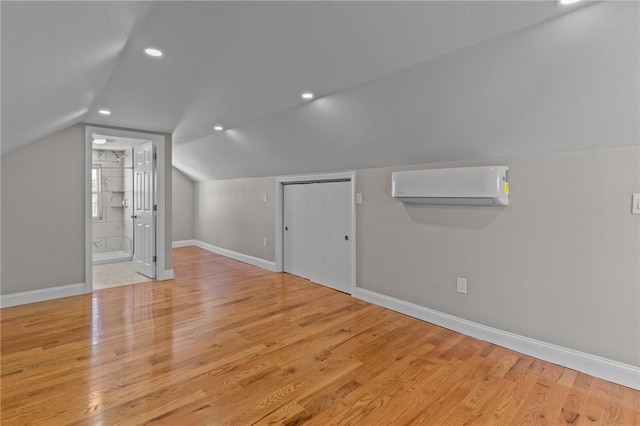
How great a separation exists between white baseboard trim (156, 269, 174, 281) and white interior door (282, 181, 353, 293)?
5.94ft

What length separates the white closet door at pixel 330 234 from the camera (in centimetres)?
435

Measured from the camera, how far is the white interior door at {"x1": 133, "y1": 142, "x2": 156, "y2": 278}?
4.93m

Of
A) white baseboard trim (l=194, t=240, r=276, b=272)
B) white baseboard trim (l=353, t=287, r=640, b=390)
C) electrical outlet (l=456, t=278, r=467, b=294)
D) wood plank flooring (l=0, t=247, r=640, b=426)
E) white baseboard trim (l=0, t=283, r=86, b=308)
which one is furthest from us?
white baseboard trim (l=194, t=240, r=276, b=272)

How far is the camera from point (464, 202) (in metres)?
2.95

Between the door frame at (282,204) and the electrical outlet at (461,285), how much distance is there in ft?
4.51

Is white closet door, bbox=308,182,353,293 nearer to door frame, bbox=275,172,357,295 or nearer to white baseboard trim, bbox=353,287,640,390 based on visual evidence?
door frame, bbox=275,172,357,295

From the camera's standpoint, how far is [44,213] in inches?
155

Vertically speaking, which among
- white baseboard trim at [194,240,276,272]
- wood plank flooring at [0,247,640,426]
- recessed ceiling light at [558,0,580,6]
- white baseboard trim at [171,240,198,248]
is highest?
recessed ceiling light at [558,0,580,6]

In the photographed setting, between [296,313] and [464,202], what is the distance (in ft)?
6.93

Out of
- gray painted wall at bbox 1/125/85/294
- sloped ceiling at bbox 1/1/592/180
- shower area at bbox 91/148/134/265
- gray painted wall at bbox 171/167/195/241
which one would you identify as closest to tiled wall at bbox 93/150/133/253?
shower area at bbox 91/148/134/265

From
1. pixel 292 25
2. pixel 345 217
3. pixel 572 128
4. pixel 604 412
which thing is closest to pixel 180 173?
pixel 345 217

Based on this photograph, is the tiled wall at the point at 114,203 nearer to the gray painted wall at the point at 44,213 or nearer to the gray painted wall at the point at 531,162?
the gray painted wall at the point at 44,213

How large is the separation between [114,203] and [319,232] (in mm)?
5153

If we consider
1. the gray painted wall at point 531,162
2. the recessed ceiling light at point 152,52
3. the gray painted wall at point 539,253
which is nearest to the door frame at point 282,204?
the gray painted wall at point 539,253
